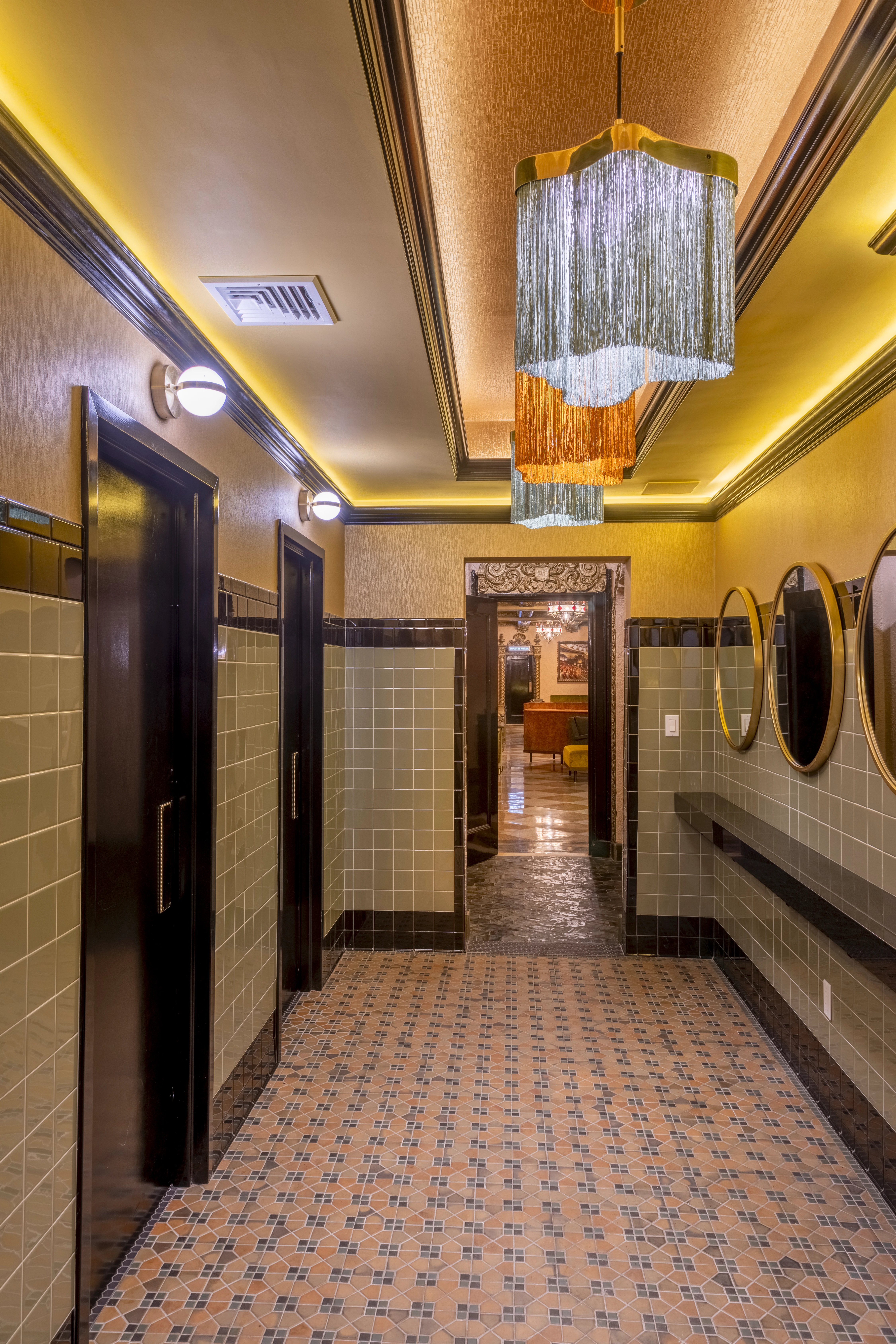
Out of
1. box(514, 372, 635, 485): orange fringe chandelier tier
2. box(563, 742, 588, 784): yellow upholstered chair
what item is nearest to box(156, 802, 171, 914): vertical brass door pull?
box(514, 372, 635, 485): orange fringe chandelier tier

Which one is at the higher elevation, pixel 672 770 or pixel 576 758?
pixel 672 770

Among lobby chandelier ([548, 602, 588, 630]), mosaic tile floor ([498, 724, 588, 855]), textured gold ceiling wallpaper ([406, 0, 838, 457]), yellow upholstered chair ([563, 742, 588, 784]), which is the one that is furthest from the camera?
lobby chandelier ([548, 602, 588, 630])

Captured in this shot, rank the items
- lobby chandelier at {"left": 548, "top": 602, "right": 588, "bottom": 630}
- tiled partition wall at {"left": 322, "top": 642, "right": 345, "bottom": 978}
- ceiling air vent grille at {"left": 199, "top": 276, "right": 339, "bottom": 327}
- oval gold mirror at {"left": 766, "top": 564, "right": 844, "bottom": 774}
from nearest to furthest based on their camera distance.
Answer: ceiling air vent grille at {"left": 199, "top": 276, "right": 339, "bottom": 327}
oval gold mirror at {"left": 766, "top": 564, "right": 844, "bottom": 774}
tiled partition wall at {"left": 322, "top": 642, "right": 345, "bottom": 978}
lobby chandelier at {"left": 548, "top": 602, "right": 588, "bottom": 630}

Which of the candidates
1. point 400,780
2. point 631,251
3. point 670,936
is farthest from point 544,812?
point 631,251

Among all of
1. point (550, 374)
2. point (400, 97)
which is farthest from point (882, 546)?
point (400, 97)

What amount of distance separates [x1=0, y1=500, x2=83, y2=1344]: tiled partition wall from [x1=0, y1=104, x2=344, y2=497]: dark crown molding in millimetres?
558

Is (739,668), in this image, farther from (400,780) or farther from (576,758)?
(576,758)

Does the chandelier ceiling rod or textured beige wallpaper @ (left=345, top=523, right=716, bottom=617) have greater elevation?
the chandelier ceiling rod

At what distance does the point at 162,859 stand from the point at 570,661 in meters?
14.7

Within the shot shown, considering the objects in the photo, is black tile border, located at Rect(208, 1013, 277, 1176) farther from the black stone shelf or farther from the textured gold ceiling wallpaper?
the textured gold ceiling wallpaper

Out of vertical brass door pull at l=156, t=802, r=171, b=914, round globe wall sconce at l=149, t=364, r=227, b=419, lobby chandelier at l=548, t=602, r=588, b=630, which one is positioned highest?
lobby chandelier at l=548, t=602, r=588, b=630

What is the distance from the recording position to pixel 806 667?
3076mm

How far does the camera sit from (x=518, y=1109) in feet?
9.48

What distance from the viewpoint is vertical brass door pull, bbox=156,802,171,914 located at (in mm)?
2344
